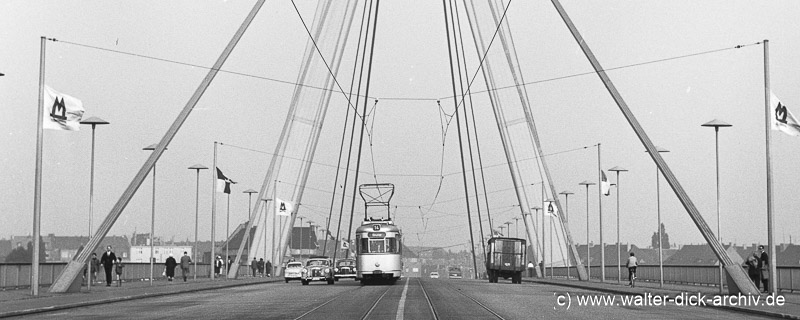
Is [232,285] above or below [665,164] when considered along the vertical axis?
below

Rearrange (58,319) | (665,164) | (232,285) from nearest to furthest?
(58,319), (665,164), (232,285)

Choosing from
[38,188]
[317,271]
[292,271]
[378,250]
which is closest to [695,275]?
[378,250]

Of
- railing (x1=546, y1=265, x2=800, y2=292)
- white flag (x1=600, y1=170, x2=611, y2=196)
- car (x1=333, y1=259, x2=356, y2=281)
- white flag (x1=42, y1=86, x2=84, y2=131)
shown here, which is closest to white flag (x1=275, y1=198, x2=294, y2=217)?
car (x1=333, y1=259, x2=356, y2=281)

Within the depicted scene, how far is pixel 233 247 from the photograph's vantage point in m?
192

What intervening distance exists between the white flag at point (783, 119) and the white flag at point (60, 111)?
22560 mm

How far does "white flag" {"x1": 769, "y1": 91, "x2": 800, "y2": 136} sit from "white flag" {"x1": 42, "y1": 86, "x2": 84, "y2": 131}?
2256 cm

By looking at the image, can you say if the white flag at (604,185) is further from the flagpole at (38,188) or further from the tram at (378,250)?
the flagpole at (38,188)

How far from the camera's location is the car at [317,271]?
209 feet

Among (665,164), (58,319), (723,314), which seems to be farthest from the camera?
(665,164)

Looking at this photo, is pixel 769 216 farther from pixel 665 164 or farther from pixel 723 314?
pixel 723 314

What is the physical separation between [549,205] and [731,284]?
29.3 metres

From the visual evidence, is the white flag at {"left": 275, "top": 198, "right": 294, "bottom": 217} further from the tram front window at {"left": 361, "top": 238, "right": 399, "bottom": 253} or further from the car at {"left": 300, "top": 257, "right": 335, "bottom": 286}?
the tram front window at {"left": 361, "top": 238, "right": 399, "bottom": 253}

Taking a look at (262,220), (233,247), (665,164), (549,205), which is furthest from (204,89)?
(233,247)

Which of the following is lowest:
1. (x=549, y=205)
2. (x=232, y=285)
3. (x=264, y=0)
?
(x=232, y=285)
